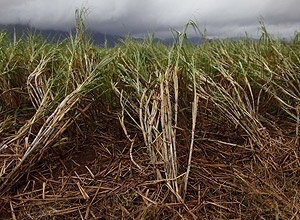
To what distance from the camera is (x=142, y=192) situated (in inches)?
50.4

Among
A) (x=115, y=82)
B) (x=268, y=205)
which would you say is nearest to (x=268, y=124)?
(x=268, y=205)

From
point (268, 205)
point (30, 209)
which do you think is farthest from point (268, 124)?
point (30, 209)

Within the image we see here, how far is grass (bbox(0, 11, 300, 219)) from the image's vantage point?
1244mm

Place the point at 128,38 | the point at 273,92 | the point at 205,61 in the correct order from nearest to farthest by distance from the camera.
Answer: the point at 273,92
the point at 205,61
the point at 128,38

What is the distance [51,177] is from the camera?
1.42 meters

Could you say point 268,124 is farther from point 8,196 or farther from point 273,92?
point 8,196

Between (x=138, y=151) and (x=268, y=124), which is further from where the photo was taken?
(x=268, y=124)

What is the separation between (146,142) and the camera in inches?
53.1

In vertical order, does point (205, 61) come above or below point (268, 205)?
above

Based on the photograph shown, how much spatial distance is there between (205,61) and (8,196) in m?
1.34

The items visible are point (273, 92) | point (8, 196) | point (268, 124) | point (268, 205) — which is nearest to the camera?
point (268, 205)

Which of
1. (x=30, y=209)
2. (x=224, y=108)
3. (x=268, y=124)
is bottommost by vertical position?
(x=30, y=209)

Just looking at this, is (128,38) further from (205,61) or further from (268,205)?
(268,205)

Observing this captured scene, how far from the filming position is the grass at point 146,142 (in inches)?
→ 49.0
